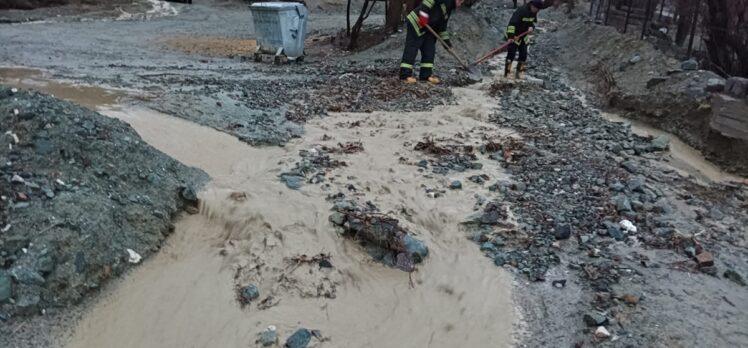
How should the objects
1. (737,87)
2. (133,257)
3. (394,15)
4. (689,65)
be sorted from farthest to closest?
1. (394,15)
2. (689,65)
3. (737,87)
4. (133,257)

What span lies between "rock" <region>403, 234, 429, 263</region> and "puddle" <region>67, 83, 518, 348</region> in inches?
2.5

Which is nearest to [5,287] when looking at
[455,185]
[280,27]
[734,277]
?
[455,185]

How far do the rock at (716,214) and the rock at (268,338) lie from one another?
367 cm

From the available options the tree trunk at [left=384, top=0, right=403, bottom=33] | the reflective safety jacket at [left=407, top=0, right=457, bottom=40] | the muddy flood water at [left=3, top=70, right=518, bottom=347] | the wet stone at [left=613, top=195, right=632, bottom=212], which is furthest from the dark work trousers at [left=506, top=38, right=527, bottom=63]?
the wet stone at [left=613, top=195, right=632, bottom=212]

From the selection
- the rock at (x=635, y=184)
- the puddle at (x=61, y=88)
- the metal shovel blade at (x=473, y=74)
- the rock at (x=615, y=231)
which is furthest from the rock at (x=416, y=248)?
the metal shovel blade at (x=473, y=74)

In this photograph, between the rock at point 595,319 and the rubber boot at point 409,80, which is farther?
the rubber boot at point 409,80

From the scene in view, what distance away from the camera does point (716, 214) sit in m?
4.95

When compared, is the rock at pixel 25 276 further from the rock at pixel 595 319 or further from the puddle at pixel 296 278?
the rock at pixel 595 319

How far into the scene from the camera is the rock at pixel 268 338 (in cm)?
329

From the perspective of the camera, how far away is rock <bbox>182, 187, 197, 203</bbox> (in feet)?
14.4

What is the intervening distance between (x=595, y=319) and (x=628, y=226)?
4.29 feet

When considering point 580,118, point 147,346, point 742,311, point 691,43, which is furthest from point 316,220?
point 691,43

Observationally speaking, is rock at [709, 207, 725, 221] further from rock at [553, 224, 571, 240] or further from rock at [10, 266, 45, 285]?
rock at [10, 266, 45, 285]

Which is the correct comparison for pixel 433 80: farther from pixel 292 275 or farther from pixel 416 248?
pixel 292 275
